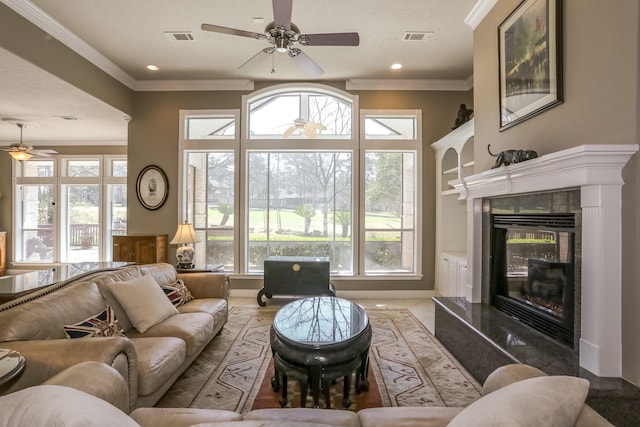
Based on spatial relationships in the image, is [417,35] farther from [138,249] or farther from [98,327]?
[138,249]

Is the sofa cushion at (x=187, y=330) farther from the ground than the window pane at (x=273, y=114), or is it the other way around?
the window pane at (x=273, y=114)

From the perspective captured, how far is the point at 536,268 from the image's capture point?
2635 mm

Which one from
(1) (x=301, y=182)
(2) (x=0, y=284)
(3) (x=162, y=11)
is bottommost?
(2) (x=0, y=284)

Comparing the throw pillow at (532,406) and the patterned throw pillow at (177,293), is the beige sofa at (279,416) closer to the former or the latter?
the throw pillow at (532,406)

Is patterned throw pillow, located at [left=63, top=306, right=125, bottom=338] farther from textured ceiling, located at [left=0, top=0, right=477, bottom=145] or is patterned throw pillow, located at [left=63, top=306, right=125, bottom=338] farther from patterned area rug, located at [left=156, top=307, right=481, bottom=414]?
textured ceiling, located at [left=0, top=0, right=477, bottom=145]

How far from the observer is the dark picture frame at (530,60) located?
7.65 ft

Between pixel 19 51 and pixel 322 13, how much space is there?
121 inches

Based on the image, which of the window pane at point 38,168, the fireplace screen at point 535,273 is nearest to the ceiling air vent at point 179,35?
the fireplace screen at point 535,273

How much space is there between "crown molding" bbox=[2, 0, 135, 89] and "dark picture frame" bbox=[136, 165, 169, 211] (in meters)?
1.38

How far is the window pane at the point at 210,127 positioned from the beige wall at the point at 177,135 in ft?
0.64

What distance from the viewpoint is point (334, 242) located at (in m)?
5.46

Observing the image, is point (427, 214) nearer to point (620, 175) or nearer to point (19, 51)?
point (620, 175)

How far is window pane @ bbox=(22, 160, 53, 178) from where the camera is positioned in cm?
730

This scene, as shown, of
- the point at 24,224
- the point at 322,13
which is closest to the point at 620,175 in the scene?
the point at 322,13
